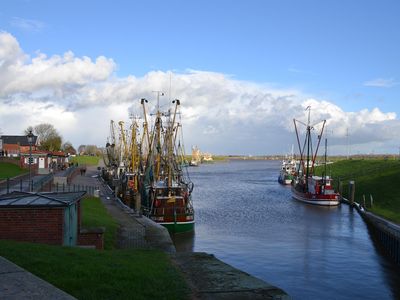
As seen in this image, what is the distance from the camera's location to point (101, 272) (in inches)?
450

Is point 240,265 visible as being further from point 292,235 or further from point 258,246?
point 292,235

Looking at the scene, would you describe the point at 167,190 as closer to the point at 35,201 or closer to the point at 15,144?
the point at 35,201

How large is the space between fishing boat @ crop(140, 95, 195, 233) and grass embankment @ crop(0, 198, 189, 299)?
29187 millimetres

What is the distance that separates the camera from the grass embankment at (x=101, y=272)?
10055 millimetres

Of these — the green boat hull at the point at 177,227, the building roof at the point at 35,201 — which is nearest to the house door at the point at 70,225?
the building roof at the point at 35,201

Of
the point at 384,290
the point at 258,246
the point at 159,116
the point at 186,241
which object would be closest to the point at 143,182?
the point at 159,116

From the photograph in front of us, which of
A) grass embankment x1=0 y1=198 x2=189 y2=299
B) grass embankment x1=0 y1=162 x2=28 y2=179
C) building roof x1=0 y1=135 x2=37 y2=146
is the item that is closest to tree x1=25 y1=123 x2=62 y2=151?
building roof x1=0 y1=135 x2=37 y2=146

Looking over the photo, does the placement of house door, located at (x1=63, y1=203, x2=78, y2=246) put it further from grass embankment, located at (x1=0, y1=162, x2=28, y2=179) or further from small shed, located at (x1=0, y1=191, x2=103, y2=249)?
grass embankment, located at (x1=0, y1=162, x2=28, y2=179)

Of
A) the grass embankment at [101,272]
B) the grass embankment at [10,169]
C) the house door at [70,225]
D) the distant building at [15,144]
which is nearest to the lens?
the grass embankment at [101,272]

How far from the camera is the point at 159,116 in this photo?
56.7 metres

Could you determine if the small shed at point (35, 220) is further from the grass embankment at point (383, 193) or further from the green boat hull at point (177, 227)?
the grass embankment at point (383, 193)

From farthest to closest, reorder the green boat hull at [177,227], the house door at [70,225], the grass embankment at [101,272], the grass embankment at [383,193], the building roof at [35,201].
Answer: the grass embankment at [383,193]
the green boat hull at [177,227]
the house door at [70,225]
the building roof at [35,201]
the grass embankment at [101,272]

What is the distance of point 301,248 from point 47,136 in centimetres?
12707

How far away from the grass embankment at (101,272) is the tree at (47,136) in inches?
5364
